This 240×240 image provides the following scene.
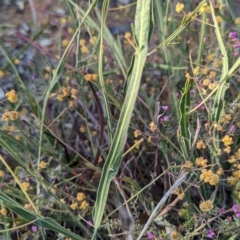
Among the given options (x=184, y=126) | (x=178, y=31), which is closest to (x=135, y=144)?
(x=184, y=126)

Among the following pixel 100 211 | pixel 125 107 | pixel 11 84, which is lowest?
pixel 11 84

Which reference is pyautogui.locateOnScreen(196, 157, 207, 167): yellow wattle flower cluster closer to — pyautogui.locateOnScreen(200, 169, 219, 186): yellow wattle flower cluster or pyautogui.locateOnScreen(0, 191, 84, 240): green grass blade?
pyautogui.locateOnScreen(200, 169, 219, 186): yellow wattle flower cluster

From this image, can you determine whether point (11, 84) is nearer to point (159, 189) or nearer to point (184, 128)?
point (159, 189)

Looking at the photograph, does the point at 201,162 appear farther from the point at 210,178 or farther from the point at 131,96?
the point at 131,96

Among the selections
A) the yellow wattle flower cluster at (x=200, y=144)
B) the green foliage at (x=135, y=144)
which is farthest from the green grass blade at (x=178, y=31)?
the yellow wattle flower cluster at (x=200, y=144)

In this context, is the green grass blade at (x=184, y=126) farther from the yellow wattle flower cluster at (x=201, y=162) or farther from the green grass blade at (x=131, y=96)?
the green grass blade at (x=131, y=96)

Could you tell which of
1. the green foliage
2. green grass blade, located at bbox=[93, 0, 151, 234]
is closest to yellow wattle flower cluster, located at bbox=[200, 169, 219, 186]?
the green foliage

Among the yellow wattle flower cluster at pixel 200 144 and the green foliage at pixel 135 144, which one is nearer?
the green foliage at pixel 135 144

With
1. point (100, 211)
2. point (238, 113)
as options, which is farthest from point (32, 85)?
point (100, 211)

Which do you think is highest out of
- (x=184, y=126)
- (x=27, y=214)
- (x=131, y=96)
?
(x=131, y=96)
